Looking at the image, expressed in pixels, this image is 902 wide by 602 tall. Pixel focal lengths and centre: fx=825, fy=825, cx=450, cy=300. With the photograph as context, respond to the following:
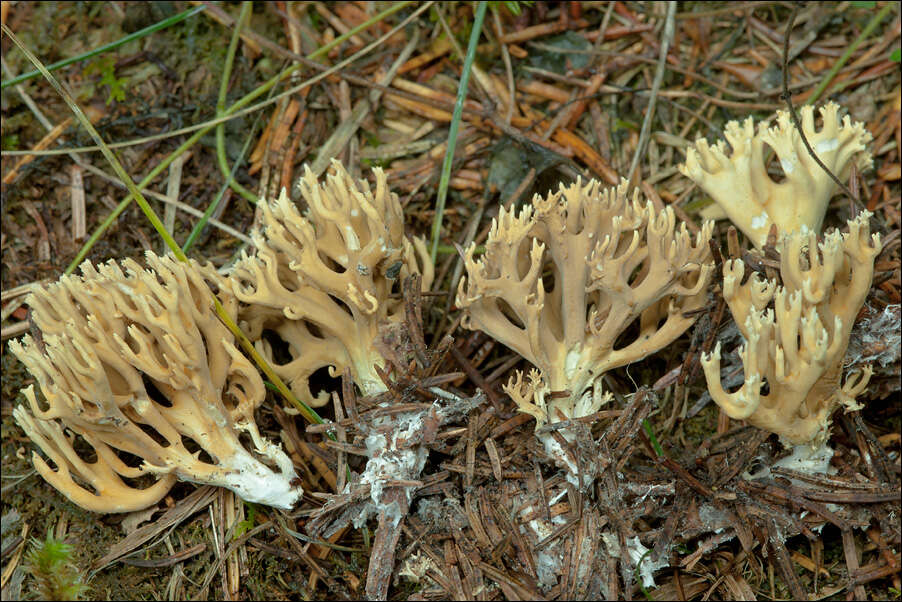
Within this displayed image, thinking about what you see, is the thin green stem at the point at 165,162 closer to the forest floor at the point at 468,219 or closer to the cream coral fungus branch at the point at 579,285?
the forest floor at the point at 468,219

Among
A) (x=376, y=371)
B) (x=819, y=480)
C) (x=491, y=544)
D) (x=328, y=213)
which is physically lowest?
(x=819, y=480)

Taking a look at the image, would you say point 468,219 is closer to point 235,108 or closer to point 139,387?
point 235,108

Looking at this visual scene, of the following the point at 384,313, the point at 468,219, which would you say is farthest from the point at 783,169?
the point at 384,313

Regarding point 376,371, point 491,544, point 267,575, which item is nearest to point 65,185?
point 376,371

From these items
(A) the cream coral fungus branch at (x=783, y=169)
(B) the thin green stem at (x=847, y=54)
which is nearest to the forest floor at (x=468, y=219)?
(B) the thin green stem at (x=847, y=54)

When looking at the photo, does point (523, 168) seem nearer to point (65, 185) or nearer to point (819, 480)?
point (819, 480)

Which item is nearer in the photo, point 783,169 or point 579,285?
point 579,285
